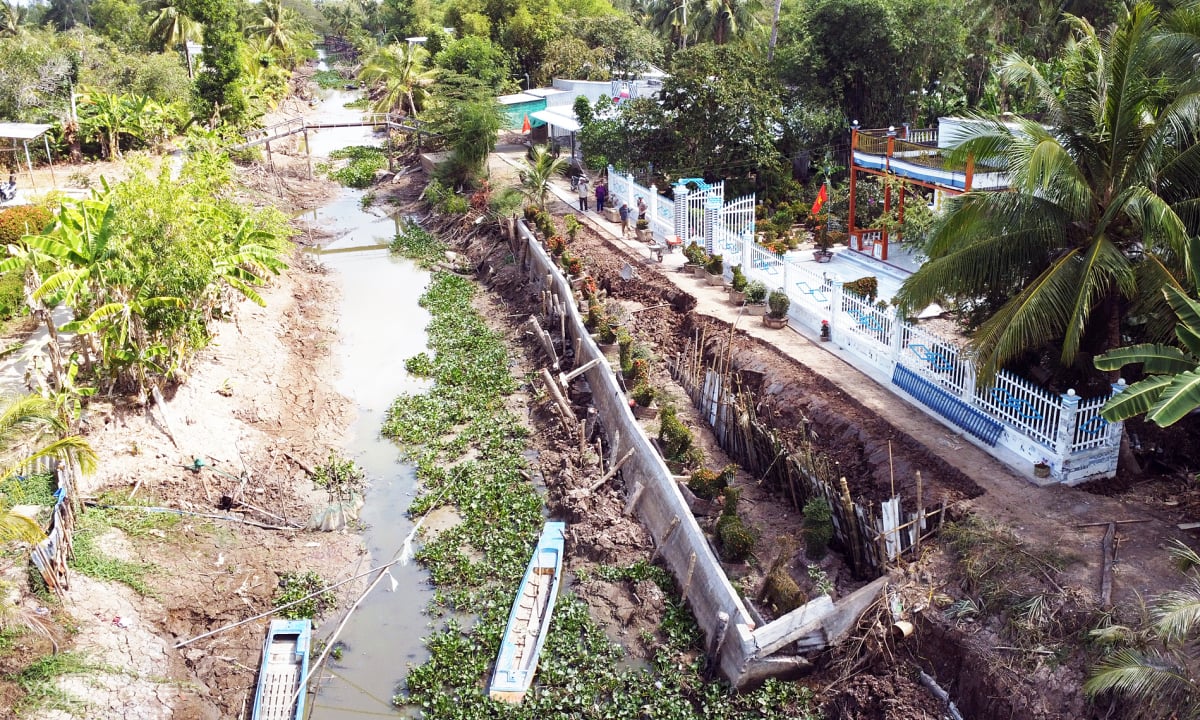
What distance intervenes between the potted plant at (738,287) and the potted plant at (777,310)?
177 cm

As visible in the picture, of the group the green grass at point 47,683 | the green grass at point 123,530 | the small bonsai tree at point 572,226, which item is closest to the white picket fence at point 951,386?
the small bonsai tree at point 572,226

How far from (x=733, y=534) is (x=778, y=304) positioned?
8.14 m

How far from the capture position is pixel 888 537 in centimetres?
1330

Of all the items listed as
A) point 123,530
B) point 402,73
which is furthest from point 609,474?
point 402,73

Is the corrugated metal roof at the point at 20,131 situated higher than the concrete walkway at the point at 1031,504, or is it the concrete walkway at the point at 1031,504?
the corrugated metal roof at the point at 20,131

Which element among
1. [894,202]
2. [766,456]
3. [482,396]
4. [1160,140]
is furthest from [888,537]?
[894,202]

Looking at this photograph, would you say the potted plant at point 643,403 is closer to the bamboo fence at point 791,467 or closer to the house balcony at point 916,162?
the bamboo fence at point 791,467

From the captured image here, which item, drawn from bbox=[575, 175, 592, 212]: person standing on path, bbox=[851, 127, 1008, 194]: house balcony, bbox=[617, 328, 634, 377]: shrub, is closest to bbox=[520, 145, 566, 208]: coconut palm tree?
bbox=[575, 175, 592, 212]: person standing on path

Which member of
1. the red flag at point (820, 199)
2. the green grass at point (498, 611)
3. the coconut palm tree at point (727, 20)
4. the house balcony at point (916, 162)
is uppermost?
the coconut palm tree at point (727, 20)

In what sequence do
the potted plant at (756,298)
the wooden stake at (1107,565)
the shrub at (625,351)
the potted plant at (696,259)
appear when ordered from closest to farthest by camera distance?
the wooden stake at (1107,565) → the shrub at (625,351) → the potted plant at (756,298) → the potted plant at (696,259)

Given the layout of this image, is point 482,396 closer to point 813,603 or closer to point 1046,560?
point 813,603

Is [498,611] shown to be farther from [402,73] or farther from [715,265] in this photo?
[402,73]

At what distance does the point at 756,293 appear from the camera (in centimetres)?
2266

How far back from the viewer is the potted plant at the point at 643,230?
2973cm
